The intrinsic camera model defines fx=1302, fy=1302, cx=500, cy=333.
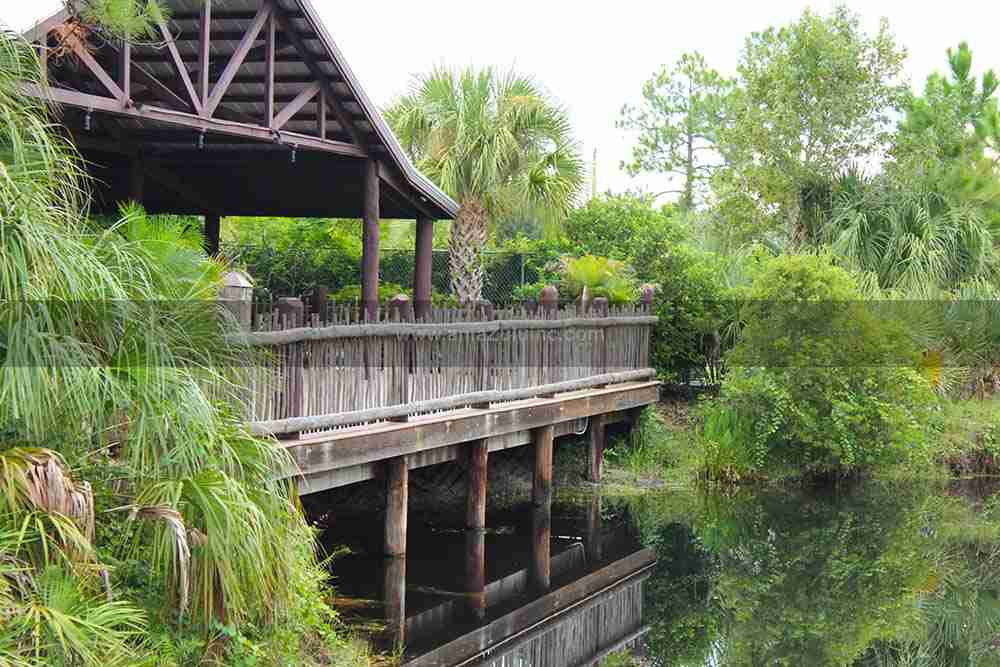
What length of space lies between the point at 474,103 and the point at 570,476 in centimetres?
624

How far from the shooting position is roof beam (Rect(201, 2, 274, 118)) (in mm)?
11320

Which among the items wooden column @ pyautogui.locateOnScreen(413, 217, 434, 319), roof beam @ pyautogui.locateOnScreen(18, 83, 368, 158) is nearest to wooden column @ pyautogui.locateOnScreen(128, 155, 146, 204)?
roof beam @ pyautogui.locateOnScreen(18, 83, 368, 158)

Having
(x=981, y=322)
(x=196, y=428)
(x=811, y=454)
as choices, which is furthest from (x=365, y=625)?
(x=981, y=322)

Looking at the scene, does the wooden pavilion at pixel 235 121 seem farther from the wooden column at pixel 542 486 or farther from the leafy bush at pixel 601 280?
the leafy bush at pixel 601 280

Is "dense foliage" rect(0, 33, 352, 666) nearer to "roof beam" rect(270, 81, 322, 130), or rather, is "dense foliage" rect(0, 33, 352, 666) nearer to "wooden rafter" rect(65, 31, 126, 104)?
"wooden rafter" rect(65, 31, 126, 104)

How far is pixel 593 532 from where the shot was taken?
1559 cm

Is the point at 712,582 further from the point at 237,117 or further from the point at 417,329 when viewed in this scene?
the point at 237,117

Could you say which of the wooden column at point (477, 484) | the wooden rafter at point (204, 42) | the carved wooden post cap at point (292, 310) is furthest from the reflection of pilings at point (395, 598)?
the wooden rafter at point (204, 42)

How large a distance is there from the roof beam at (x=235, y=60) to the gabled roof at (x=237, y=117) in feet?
0.04

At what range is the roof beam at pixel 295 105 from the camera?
40.8ft

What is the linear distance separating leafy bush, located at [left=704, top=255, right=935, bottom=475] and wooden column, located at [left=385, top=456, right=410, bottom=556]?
681 centimetres

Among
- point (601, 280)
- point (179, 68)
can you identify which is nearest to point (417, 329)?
point (179, 68)

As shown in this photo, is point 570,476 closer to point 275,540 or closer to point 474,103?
point 474,103

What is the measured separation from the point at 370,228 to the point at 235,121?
1.91m
